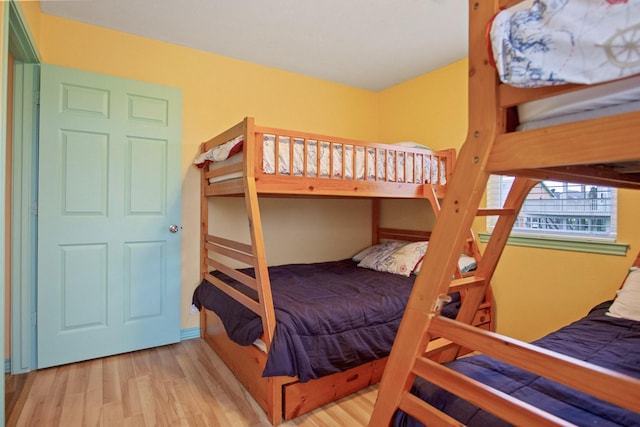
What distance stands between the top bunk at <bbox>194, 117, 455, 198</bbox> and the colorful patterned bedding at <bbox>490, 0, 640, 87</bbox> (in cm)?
142

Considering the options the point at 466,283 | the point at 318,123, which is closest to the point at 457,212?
the point at 466,283

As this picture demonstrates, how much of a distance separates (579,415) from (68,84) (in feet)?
9.93

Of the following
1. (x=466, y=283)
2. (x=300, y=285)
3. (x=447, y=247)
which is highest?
(x=447, y=247)

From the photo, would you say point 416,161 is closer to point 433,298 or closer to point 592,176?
point 592,176

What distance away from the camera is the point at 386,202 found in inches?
143

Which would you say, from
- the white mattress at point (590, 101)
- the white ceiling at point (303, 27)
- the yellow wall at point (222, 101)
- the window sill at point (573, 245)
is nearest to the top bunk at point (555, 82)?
the white mattress at point (590, 101)

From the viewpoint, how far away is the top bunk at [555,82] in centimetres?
52

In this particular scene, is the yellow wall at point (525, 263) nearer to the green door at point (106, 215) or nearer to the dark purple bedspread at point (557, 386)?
the dark purple bedspread at point (557, 386)

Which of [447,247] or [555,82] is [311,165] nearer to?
[447,247]

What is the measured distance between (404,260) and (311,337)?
131 cm

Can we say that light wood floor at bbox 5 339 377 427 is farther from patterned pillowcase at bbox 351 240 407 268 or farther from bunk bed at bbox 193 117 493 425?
patterned pillowcase at bbox 351 240 407 268

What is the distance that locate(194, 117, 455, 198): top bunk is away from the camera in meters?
1.91

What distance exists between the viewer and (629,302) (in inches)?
61.4

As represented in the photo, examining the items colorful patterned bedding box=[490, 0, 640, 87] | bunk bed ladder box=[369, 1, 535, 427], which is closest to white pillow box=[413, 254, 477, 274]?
bunk bed ladder box=[369, 1, 535, 427]
